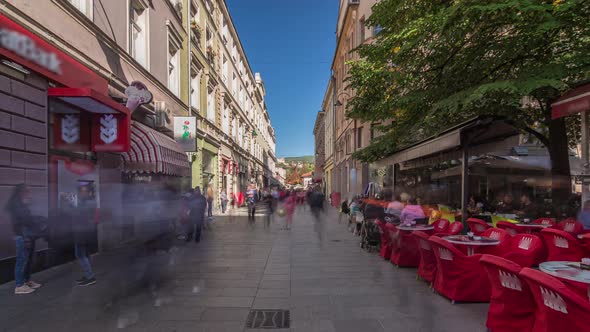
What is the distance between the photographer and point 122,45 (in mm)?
10797

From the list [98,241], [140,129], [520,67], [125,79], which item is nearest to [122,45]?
[125,79]

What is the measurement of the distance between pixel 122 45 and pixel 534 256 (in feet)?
36.9

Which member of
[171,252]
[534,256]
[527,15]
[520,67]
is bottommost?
[171,252]

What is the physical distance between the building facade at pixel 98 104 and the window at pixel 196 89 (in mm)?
143

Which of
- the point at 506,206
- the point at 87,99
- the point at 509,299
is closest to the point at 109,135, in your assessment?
the point at 87,99

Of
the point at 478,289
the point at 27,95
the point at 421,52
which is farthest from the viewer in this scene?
the point at 421,52

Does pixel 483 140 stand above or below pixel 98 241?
above

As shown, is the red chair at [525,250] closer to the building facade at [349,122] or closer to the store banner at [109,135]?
the store banner at [109,135]

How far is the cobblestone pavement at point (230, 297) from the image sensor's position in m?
4.40

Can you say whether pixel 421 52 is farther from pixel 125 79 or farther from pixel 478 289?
pixel 125 79

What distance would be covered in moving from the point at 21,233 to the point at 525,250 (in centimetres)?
760

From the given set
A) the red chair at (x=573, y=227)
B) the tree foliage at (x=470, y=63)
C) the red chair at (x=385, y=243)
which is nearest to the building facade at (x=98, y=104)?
the red chair at (x=385, y=243)

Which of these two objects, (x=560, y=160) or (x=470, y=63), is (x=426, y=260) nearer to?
(x=470, y=63)

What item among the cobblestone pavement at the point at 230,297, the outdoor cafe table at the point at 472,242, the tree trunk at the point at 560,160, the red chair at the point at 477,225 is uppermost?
the tree trunk at the point at 560,160
